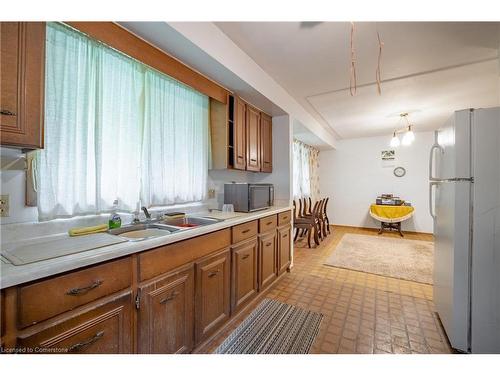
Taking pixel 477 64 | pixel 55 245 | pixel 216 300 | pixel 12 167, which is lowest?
pixel 216 300

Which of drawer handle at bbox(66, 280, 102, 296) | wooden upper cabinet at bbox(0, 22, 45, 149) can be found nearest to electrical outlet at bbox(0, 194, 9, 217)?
wooden upper cabinet at bbox(0, 22, 45, 149)

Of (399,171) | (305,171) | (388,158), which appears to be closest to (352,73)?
(305,171)

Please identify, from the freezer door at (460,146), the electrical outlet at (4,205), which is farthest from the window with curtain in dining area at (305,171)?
the electrical outlet at (4,205)

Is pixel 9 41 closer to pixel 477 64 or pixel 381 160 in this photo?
pixel 477 64

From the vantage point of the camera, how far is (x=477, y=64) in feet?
7.13

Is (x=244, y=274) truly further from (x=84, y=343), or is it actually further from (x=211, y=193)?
(x=84, y=343)

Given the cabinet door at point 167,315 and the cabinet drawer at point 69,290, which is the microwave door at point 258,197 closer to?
the cabinet door at point 167,315

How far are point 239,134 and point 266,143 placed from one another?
63cm

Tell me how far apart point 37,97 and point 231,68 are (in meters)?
1.35

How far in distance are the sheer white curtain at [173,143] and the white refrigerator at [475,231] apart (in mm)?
2090

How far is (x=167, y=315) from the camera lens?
1213mm

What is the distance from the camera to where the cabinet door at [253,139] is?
2.53 meters

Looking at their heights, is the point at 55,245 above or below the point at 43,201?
below
